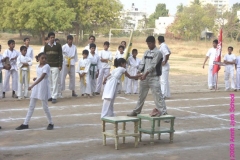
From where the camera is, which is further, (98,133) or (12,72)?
(12,72)

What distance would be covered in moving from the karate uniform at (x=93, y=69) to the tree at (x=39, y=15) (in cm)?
4575

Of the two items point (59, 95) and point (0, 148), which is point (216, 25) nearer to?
point (59, 95)

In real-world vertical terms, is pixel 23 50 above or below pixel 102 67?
above

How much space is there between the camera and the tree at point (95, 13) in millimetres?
64938

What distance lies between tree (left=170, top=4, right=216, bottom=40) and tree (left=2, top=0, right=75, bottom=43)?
23.4 m

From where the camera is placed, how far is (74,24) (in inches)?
2638

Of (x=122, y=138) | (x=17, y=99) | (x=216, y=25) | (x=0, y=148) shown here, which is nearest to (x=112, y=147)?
(x=122, y=138)

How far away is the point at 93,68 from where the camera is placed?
15711 mm

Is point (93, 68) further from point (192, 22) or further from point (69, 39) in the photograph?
point (192, 22)

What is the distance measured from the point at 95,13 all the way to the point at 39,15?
841 cm

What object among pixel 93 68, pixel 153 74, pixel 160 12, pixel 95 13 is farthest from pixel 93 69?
pixel 160 12

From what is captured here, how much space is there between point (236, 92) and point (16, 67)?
871 centimetres

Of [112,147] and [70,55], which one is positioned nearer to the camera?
[112,147]

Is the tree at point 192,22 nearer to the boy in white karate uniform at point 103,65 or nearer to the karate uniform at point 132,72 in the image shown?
the karate uniform at point 132,72
